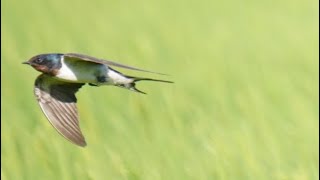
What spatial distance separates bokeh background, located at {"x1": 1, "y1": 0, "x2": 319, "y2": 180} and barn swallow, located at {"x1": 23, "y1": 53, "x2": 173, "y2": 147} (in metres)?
0.10

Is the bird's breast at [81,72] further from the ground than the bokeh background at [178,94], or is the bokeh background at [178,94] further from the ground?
the bokeh background at [178,94]

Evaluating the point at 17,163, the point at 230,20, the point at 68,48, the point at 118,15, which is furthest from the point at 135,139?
the point at 118,15

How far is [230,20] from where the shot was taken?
892 cm

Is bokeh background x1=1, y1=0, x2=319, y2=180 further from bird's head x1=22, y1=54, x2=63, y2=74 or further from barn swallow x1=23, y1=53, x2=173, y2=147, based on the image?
bird's head x1=22, y1=54, x2=63, y2=74

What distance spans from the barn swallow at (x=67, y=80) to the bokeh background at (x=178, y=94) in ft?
0.33

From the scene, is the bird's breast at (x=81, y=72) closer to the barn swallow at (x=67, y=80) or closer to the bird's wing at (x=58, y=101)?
the barn swallow at (x=67, y=80)

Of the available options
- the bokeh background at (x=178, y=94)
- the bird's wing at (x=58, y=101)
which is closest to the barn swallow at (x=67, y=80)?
the bird's wing at (x=58, y=101)

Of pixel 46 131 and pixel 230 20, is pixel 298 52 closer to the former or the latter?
pixel 230 20

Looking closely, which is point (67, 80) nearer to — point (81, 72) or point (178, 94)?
point (81, 72)

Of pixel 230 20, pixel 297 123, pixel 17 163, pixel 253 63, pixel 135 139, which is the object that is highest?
pixel 230 20

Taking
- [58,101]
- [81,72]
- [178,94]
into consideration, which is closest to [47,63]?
[81,72]

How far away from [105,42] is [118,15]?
1629mm

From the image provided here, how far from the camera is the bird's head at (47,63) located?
4746 millimetres

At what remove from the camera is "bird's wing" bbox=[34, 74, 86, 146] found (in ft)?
15.8
